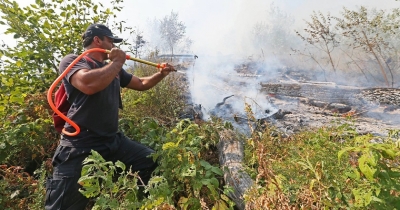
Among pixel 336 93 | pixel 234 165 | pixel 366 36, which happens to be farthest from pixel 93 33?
pixel 366 36

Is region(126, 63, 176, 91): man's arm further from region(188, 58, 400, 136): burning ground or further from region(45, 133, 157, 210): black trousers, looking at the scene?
region(188, 58, 400, 136): burning ground

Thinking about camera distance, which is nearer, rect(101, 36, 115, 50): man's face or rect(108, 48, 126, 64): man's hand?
rect(108, 48, 126, 64): man's hand

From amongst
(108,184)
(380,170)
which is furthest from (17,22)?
(380,170)

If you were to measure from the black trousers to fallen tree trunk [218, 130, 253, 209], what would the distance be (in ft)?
2.48

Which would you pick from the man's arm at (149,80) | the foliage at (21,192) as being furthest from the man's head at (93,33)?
the foliage at (21,192)


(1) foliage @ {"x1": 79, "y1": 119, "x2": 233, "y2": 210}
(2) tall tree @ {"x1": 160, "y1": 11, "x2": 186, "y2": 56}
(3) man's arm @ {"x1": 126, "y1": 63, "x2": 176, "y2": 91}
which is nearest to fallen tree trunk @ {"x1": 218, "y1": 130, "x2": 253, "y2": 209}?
(1) foliage @ {"x1": 79, "y1": 119, "x2": 233, "y2": 210}

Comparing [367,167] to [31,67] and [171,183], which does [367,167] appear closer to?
[171,183]

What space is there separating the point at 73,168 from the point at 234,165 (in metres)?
1.51

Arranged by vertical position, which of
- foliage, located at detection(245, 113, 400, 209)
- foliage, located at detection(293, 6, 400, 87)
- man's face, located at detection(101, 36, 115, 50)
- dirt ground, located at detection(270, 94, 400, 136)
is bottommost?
dirt ground, located at detection(270, 94, 400, 136)

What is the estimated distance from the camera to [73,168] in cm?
220

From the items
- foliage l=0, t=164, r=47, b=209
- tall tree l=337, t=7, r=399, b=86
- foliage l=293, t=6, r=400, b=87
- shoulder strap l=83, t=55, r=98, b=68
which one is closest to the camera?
foliage l=0, t=164, r=47, b=209

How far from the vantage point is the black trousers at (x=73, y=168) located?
2.12m

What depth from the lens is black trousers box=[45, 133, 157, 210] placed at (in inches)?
83.4

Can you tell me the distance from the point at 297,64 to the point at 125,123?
12.0 meters
